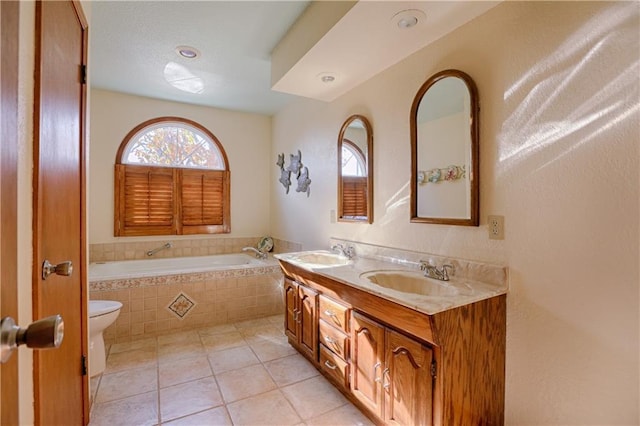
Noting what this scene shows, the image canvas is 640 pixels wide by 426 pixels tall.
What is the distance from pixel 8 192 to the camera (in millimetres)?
660

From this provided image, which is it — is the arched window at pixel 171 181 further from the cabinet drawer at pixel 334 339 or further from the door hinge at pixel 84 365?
the cabinet drawer at pixel 334 339

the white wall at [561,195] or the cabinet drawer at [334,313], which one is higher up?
the white wall at [561,195]

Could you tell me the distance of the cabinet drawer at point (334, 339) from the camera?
1865 mm

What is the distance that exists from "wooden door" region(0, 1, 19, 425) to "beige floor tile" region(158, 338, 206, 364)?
2.02m

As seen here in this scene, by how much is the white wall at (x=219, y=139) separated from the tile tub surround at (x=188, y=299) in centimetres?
105

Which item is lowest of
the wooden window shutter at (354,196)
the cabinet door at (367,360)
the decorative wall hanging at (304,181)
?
the cabinet door at (367,360)

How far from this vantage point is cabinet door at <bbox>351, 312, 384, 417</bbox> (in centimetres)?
161

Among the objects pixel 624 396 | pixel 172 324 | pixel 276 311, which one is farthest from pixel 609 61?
pixel 172 324

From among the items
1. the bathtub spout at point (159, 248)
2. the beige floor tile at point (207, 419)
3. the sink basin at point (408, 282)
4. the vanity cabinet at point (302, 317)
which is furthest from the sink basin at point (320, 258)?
the bathtub spout at point (159, 248)

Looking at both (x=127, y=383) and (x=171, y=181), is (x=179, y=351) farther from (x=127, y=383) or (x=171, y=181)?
(x=171, y=181)

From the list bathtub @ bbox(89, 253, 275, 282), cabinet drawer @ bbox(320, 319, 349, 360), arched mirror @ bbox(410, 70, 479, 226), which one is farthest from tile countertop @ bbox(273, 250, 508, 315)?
bathtub @ bbox(89, 253, 275, 282)

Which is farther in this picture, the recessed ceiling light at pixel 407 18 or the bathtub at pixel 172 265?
the bathtub at pixel 172 265

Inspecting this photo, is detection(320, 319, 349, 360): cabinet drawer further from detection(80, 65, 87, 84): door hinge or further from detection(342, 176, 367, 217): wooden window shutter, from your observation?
detection(80, 65, 87, 84): door hinge

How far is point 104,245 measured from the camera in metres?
3.52
